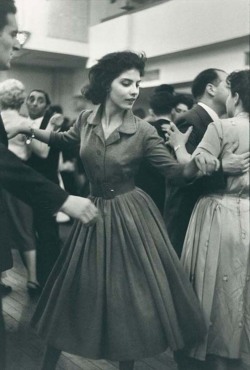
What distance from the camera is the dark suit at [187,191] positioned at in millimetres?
1790

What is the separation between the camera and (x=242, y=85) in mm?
1660

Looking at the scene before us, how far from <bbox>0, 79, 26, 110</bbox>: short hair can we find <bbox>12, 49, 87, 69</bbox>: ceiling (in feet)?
0.27

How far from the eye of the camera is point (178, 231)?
203 centimetres

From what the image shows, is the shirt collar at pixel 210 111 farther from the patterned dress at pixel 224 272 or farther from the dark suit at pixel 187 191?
the patterned dress at pixel 224 272

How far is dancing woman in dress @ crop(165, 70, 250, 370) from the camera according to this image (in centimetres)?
176

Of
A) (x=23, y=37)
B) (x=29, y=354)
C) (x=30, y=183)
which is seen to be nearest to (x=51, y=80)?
(x=23, y=37)

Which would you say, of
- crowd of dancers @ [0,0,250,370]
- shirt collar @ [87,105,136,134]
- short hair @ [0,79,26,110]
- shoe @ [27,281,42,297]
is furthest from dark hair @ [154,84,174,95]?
shoe @ [27,281,42,297]

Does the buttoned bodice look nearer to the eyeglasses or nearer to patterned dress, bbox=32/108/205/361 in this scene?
patterned dress, bbox=32/108/205/361

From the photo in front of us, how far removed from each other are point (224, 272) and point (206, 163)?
0.44 meters

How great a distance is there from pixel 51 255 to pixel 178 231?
0.66m

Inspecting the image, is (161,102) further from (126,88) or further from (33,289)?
(33,289)

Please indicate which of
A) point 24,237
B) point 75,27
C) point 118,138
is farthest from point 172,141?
point 24,237

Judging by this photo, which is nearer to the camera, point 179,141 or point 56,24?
point 179,141

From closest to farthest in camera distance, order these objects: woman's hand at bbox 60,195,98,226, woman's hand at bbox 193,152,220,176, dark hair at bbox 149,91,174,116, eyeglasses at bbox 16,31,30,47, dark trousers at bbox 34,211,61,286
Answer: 1. woman's hand at bbox 60,195,98,226
2. woman's hand at bbox 193,152,220,176
3. eyeglasses at bbox 16,31,30,47
4. dark hair at bbox 149,91,174,116
5. dark trousers at bbox 34,211,61,286
